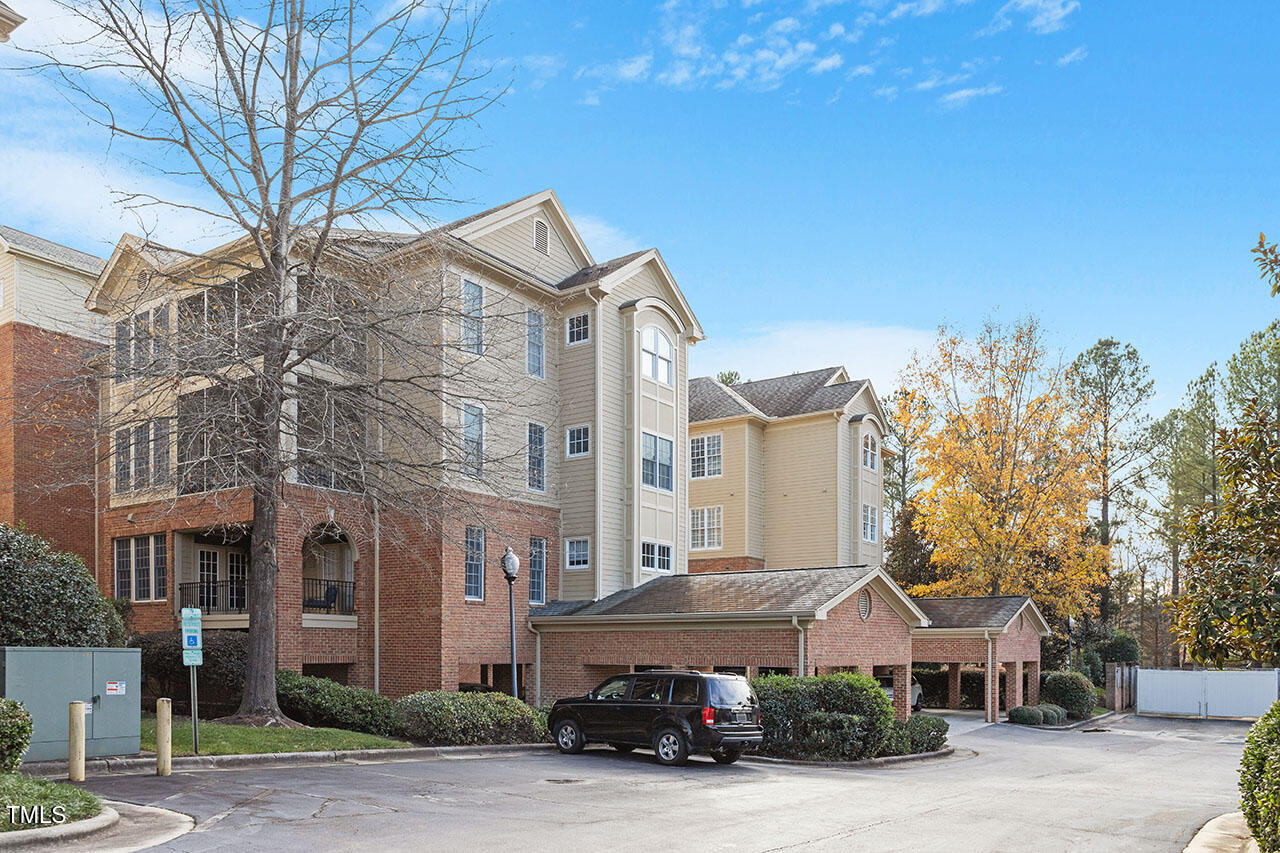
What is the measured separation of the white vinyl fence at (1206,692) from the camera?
39.6 meters

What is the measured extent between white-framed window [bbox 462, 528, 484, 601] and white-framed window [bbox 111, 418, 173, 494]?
24.4 ft

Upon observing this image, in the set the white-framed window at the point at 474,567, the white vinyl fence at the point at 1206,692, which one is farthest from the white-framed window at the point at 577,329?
the white vinyl fence at the point at 1206,692

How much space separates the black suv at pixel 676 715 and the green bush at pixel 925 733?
536 centimetres

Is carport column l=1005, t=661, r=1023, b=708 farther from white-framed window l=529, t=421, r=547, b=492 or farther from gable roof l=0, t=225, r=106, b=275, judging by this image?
gable roof l=0, t=225, r=106, b=275

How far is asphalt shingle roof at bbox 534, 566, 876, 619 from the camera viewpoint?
26.4 m

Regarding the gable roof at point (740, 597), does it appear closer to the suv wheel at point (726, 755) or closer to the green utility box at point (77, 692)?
the suv wheel at point (726, 755)

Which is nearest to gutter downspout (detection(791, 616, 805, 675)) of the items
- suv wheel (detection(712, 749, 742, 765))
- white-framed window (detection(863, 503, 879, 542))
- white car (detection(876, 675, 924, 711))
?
suv wheel (detection(712, 749, 742, 765))

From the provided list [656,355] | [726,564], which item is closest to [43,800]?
[656,355]

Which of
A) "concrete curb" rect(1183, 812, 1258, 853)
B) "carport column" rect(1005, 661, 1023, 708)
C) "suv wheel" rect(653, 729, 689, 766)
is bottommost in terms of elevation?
"carport column" rect(1005, 661, 1023, 708)

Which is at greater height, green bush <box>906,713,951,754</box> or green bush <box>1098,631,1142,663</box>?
green bush <box>906,713,951,754</box>

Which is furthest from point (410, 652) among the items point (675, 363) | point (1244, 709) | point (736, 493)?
point (1244, 709)

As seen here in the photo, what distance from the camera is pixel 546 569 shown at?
31281 millimetres

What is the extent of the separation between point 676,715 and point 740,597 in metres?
8.42

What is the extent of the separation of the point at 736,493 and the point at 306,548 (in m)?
16.6
